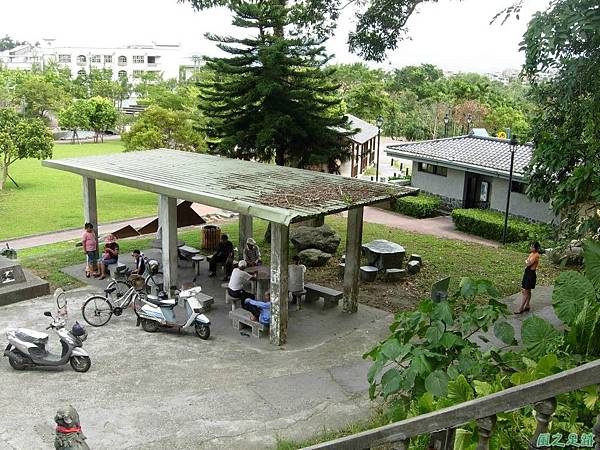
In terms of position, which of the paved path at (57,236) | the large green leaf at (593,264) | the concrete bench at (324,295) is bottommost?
the paved path at (57,236)

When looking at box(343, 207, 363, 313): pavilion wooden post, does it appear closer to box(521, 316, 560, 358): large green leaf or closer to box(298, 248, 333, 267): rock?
box(298, 248, 333, 267): rock

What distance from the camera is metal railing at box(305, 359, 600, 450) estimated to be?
1954mm

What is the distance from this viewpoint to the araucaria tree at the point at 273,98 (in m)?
16.7

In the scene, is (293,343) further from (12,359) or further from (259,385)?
(12,359)

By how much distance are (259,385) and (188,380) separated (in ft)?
3.54

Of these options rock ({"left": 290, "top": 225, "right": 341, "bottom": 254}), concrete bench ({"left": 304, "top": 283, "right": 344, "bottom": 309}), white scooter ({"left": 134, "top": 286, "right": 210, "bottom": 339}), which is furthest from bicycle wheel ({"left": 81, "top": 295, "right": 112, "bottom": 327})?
rock ({"left": 290, "top": 225, "right": 341, "bottom": 254})

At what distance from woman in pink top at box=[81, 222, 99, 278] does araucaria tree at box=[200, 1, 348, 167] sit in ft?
17.5

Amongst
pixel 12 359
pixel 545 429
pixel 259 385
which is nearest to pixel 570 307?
pixel 545 429

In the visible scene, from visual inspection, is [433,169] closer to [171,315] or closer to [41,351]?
[171,315]

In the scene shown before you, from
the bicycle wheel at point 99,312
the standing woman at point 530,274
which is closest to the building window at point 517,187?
the standing woman at point 530,274

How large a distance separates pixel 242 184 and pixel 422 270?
5811 mm

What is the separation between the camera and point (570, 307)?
3.96 m

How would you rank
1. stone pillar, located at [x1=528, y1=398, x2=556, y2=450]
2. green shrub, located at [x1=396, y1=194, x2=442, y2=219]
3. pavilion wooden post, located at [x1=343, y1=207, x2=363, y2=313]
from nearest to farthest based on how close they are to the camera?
stone pillar, located at [x1=528, y1=398, x2=556, y2=450] < pavilion wooden post, located at [x1=343, y1=207, x2=363, y2=313] < green shrub, located at [x1=396, y1=194, x2=442, y2=219]

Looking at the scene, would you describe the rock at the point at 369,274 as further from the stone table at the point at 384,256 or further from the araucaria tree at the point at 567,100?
the araucaria tree at the point at 567,100
